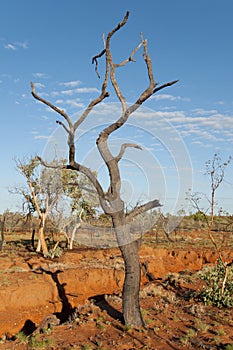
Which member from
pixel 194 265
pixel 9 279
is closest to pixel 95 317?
pixel 9 279

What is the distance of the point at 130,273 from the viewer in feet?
28.3

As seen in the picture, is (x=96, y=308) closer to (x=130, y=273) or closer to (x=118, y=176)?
(x=130, y=273)

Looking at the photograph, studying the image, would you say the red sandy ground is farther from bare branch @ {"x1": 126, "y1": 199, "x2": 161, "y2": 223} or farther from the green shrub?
bare branch @ {"x1": 126, "y1": 199, "x2": 161, "y2": 223}

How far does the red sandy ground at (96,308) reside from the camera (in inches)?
323

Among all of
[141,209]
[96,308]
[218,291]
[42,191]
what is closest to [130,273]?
[141,209]

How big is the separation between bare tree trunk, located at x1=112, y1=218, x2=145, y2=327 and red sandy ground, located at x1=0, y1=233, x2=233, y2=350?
0.30 m

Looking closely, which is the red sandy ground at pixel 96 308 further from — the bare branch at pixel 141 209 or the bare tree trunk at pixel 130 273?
the bare branch at pixel 141 209

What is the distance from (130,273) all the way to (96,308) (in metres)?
3.05

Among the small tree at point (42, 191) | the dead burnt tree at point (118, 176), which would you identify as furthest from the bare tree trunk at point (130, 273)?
the small tree at point (42, 191)

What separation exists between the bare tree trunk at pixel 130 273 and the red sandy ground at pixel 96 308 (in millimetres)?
302

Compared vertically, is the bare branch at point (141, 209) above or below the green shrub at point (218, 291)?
above

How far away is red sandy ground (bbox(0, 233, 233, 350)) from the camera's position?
26.9ft

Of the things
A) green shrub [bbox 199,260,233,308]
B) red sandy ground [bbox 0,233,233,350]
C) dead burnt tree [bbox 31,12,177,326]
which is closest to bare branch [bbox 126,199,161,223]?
dead burnt tree [bbox 31,12,177,326]

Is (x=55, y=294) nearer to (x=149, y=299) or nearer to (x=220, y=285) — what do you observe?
(x=149, y=299)
